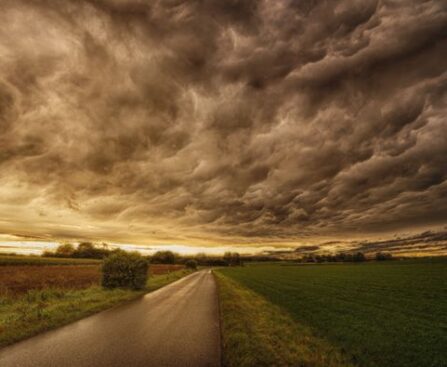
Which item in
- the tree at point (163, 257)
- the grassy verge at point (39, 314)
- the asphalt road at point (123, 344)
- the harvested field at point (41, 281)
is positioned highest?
the tree at point (163, 257)

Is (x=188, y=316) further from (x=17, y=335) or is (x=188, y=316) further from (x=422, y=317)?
(x=422, y=317)

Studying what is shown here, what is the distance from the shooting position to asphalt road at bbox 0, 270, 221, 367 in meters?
6.23

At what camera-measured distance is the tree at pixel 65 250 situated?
126 metres

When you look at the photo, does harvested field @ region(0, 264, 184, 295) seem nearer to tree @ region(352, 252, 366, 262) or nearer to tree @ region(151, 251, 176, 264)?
tree @ region(151, 251, 176, 264)

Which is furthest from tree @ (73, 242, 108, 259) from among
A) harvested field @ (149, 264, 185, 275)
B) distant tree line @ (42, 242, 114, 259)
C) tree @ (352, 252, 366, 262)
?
tree @ (352, 252, 366, 262)

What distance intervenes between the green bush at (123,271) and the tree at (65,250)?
12770 cm

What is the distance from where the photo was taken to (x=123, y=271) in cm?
2211

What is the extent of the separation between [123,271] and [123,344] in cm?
1598

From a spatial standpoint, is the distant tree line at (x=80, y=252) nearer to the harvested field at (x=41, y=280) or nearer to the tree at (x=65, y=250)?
the tree at (x=65, y=250)

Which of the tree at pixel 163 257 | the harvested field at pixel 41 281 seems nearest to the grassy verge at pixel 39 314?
the harvested field at pixel 41 281

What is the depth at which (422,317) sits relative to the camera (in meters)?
13.4

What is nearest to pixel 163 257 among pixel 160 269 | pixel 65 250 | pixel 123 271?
pixel 65 250

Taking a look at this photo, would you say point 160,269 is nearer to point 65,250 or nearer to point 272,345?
point 272,345

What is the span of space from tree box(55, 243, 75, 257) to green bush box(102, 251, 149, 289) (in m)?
128
